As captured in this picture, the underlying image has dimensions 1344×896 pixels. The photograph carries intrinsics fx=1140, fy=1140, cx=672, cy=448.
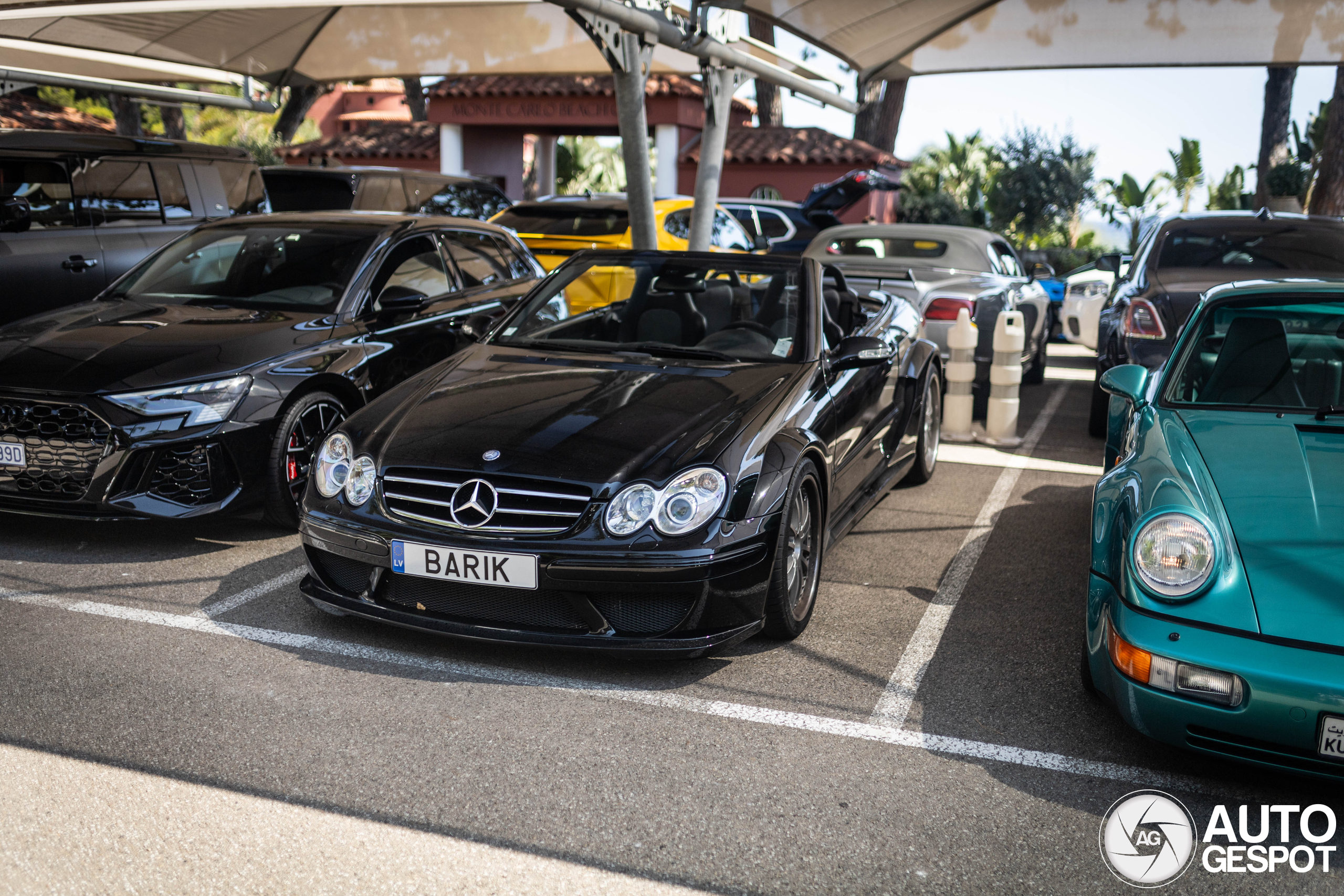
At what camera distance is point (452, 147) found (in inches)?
992

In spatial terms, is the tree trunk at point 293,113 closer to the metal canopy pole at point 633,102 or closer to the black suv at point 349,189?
the black suv at point 349,189

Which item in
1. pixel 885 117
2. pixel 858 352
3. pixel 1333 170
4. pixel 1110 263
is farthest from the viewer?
pixel 885 117

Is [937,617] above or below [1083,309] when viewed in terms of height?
below

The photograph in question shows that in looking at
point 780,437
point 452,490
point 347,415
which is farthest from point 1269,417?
point 347,415

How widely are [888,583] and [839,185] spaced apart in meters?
11.2

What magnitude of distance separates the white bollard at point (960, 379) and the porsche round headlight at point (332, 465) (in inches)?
188

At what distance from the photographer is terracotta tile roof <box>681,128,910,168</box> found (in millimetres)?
22578

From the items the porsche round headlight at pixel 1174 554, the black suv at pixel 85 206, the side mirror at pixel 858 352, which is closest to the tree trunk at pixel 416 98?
the black suv at pixel 85 206

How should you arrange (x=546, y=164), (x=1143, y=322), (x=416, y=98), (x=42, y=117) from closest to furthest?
(x=1143, y=322) < (x=42, y=117) < (x=546, y=164) < (x=416, y=98)

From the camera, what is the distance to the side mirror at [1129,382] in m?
4.29

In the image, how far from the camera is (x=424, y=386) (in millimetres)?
4715

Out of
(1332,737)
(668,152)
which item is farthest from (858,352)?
(668,152)

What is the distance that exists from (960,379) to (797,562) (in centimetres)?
413

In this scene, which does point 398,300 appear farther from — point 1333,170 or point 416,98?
point 416,98
